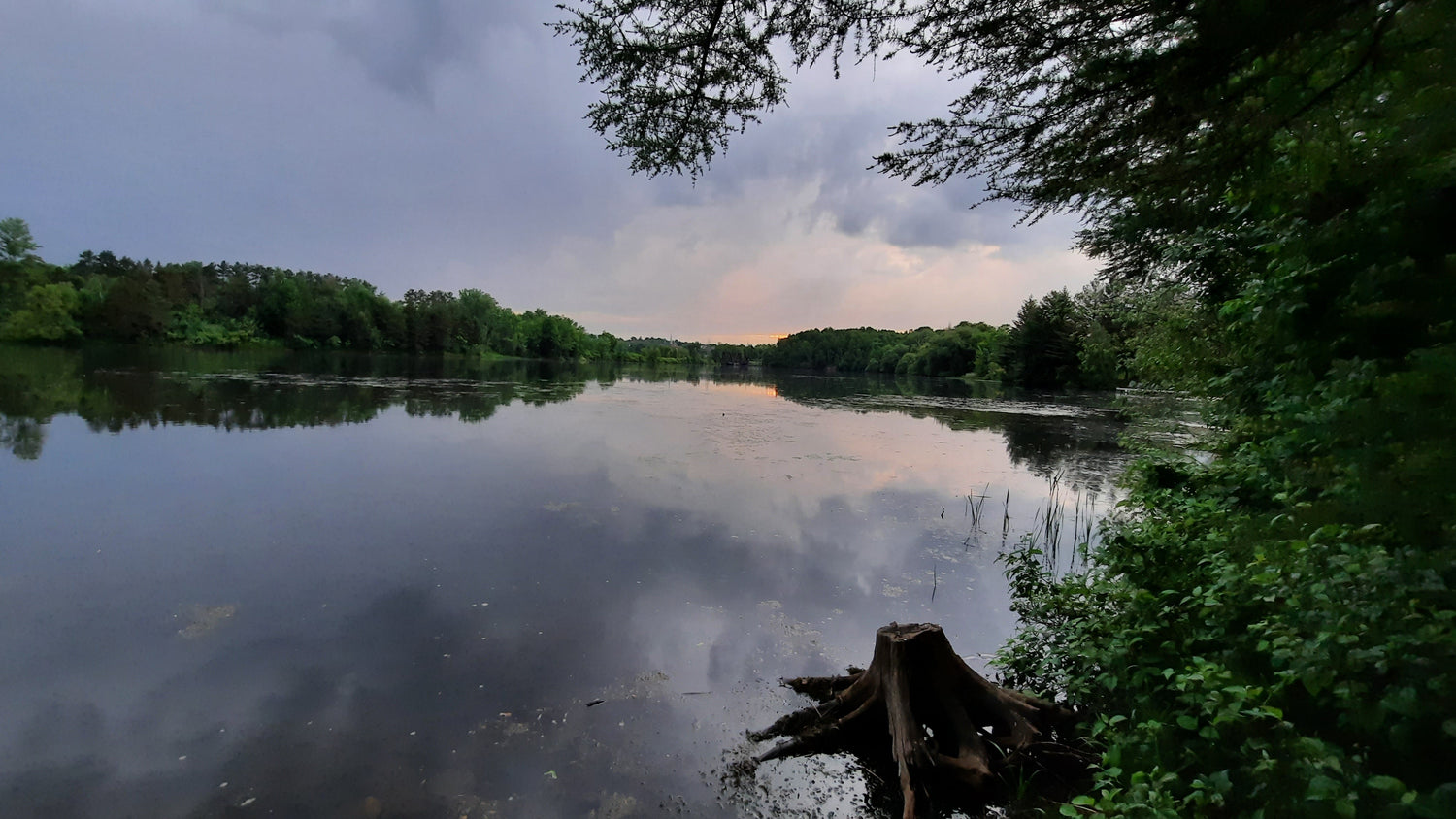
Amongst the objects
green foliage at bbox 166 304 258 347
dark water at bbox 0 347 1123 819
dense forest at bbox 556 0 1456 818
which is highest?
green foliage at bbox 166 304 258 347

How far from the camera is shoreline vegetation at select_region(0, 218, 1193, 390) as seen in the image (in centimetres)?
3775

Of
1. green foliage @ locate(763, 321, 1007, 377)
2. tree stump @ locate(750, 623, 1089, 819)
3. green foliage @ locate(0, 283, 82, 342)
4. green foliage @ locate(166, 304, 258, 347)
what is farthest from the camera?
green foliage @ locate(763, 321, 1007, 377)

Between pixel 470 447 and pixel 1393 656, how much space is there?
1228 cm

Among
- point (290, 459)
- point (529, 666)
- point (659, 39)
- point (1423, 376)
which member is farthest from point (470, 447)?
point (1423, 376)

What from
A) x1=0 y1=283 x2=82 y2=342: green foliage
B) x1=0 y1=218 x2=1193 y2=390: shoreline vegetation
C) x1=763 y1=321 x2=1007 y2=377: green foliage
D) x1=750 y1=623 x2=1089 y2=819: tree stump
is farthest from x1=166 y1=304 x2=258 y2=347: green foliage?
x1=763 y1=321 x2=1007 y2=377: green foliage

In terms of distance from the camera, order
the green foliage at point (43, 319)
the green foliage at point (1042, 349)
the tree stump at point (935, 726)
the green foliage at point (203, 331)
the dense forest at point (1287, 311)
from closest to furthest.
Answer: the dense forest at point (1287, 311) < the tree stump at point (935, 726) < the green foliage at point (43, 319) < the green foliage at point (1042, 349) < the green foliage at point (203, 331)

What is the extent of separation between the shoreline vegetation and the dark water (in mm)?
4483

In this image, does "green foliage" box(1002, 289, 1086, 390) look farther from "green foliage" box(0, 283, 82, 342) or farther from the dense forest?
"green foliage" box(0, 283, 82, 342)

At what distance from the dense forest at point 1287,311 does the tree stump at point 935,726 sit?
21cm

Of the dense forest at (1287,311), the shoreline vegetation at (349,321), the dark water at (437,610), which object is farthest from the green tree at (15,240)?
the dense forest at (1287,311)

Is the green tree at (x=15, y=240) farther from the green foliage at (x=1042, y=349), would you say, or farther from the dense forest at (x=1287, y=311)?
the green foliage at (x=1042, y=349)

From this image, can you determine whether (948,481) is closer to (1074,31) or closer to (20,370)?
(1074,31)

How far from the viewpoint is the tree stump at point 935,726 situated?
2881 mm

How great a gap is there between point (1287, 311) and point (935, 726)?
273 centimetres
